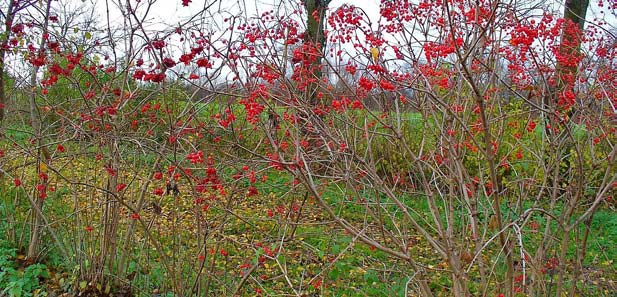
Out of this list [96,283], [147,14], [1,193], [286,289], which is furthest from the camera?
[1,193]

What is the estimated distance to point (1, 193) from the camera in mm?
4836

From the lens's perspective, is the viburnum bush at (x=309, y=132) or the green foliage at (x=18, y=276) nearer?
the viburnum bush at (x=309, y=132)

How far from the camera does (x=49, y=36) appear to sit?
388 centimetres

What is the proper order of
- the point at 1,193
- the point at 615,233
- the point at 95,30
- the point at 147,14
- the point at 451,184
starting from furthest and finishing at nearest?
the point at 615,233 → the point at 1,193 → the point at 95,30 → the point at 147,14 → the point at 451,184

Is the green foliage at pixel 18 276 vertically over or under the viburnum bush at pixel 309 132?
under

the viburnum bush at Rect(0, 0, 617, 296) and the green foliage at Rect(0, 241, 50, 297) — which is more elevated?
the viburnum bush at Rect(0, 0, 617, 296)

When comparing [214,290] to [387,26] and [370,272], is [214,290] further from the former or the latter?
[387,26]

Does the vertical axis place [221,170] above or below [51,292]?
above

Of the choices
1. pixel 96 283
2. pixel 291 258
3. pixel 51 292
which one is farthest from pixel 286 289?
pixel 51 292

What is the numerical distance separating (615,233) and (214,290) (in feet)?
14.5

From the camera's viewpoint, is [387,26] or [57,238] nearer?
[387,26]

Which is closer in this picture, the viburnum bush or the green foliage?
the viburnum bush

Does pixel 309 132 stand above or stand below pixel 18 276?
above

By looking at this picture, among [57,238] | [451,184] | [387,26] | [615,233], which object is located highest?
[387,26]
